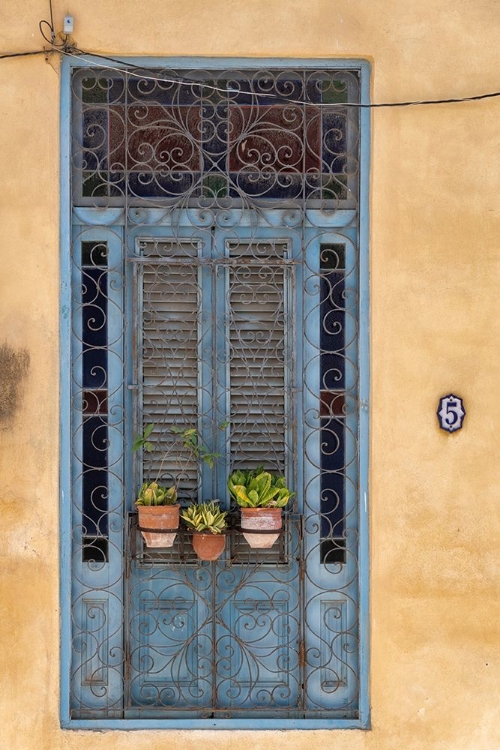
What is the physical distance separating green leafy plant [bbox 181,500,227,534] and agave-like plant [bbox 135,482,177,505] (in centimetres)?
11

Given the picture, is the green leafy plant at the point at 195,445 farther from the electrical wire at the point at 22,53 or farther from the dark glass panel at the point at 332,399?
the electrical wire at the point at 22,53

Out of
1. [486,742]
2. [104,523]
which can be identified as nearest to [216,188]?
[104,523]

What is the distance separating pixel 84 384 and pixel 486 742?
9.19 feet

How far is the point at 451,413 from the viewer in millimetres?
4746

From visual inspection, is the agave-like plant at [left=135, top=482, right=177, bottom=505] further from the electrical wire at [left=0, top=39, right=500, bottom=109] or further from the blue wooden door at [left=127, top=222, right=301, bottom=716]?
the electrical wire at [left=0, top=39, right=500, bottom=109]

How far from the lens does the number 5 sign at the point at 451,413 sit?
15.6 ft

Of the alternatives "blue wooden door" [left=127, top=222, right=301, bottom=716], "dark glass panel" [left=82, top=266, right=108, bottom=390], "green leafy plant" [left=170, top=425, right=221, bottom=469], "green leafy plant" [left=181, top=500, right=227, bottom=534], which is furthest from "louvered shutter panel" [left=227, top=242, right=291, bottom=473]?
"dark glass panel" [left=82, top=266, right=108, bottom=390]

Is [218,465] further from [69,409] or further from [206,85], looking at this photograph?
Result: [206,85]

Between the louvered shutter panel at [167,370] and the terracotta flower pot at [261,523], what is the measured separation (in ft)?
1.29

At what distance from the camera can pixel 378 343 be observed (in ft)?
15.6

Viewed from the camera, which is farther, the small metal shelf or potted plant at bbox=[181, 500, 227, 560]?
the small metal shelf

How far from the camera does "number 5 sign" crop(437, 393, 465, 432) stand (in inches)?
187

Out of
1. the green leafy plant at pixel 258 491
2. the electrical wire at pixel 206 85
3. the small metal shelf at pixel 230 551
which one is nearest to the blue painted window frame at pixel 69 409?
the electrical wire at pixel 206 85

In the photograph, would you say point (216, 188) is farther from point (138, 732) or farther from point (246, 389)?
point (138, 732)
